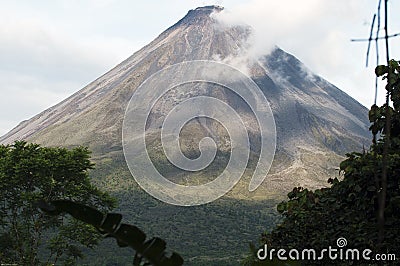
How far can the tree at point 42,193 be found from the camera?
1083 cm

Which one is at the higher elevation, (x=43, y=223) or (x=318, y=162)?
(x=318, y=162)

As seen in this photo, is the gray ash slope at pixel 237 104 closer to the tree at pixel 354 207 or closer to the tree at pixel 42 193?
the tree at pixel 42 193

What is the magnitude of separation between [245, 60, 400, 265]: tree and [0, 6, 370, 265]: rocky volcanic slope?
98.6ft

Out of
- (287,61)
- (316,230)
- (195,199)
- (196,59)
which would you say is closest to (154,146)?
(195,199)

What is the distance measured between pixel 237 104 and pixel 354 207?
258ft

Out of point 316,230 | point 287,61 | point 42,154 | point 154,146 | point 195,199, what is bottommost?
point 316,230

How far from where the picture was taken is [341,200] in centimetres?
468

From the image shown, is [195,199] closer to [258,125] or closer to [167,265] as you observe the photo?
[258,125]

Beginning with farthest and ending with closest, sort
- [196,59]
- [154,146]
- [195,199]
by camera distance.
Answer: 1. [196,59]
2. [154,146]
3. [195,199]

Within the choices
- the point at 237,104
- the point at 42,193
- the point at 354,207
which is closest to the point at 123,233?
the point at 354,207

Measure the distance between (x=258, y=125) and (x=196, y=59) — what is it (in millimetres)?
17425

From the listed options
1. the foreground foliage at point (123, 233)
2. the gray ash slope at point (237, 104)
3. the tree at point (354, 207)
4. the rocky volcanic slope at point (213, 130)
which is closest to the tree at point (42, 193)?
the tree at point (354, 207)

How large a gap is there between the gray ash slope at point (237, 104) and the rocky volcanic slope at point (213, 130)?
159 millimetres

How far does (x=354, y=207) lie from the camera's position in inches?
175
